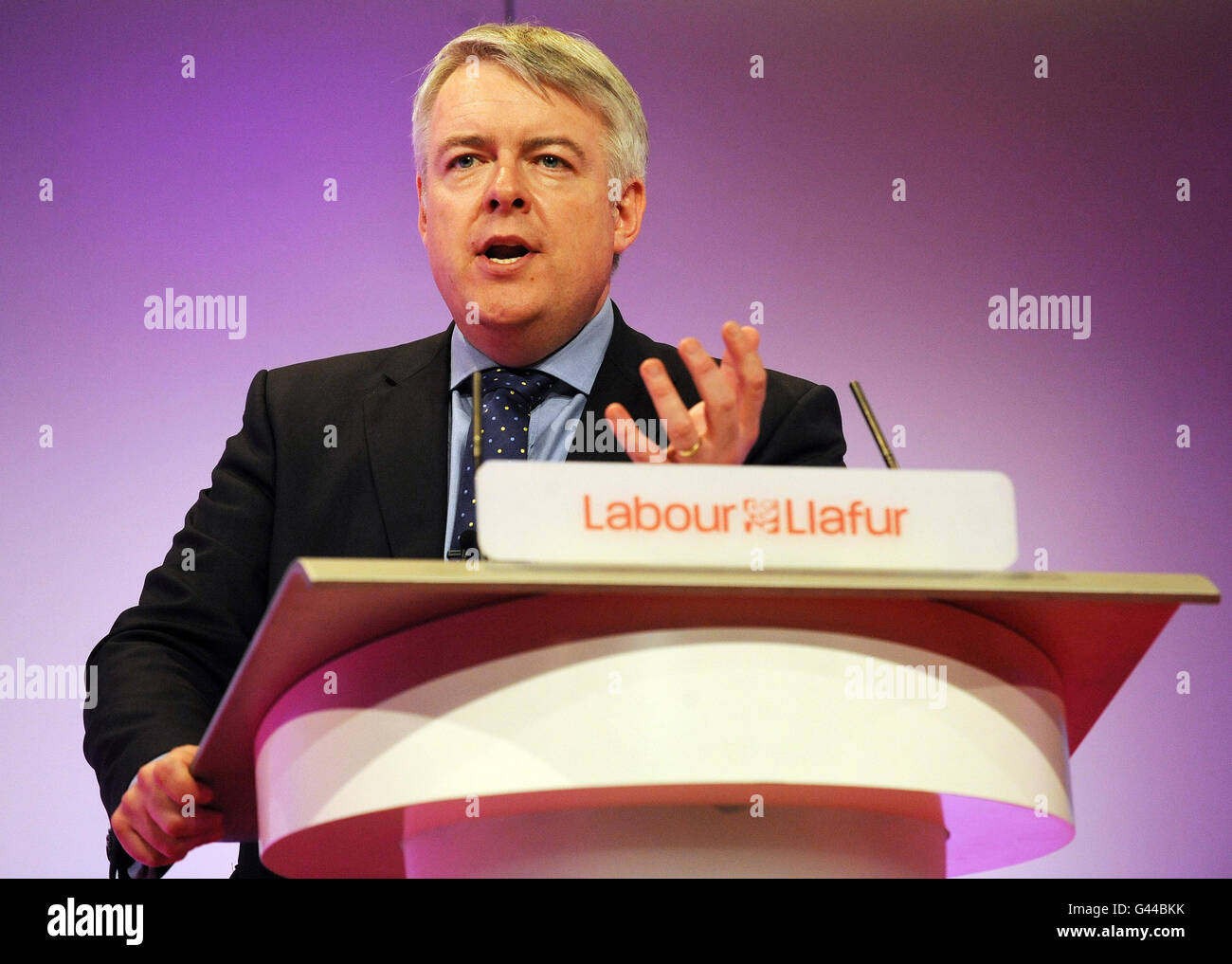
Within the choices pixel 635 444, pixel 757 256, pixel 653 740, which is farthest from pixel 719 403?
pixel 757 256

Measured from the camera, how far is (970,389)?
2.81 metres

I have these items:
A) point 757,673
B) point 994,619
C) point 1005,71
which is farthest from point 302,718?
point 1005,71

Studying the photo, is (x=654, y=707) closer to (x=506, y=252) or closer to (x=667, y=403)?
(x=667, y=403)

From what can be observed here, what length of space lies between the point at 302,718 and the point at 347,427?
3.28 feet

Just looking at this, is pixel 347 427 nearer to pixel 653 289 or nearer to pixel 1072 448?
pixel 653 289

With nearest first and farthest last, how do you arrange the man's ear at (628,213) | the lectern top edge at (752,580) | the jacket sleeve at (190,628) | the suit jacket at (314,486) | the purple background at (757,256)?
the lectern top edge at (752,580)
the jacket sleeve at (190,628)
the suit jacket at (314,486)
the man's ear at (628,213)
the purple background at (757,256)

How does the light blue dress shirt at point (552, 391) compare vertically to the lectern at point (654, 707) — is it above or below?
above

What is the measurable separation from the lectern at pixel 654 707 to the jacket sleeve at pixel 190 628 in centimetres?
48

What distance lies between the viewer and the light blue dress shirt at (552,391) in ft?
5.88

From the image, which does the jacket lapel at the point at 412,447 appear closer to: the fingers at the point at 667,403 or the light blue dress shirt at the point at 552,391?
the light blue dress shirt at the point at 552,391

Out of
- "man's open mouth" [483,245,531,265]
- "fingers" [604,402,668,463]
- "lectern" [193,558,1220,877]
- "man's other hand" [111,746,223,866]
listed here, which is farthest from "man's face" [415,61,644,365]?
"lectern" [193,558,1220,877]

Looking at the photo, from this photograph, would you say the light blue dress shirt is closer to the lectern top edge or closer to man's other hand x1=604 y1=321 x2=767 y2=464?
man's other hand x1=604 y1=321 x2=767 y2=464

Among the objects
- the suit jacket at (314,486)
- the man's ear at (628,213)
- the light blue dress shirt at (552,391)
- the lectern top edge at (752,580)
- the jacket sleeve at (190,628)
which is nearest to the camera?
the lectern top edge at (752,580)

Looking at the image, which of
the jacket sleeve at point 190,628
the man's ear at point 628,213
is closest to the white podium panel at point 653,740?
the jacket sleeve at point 190,628
